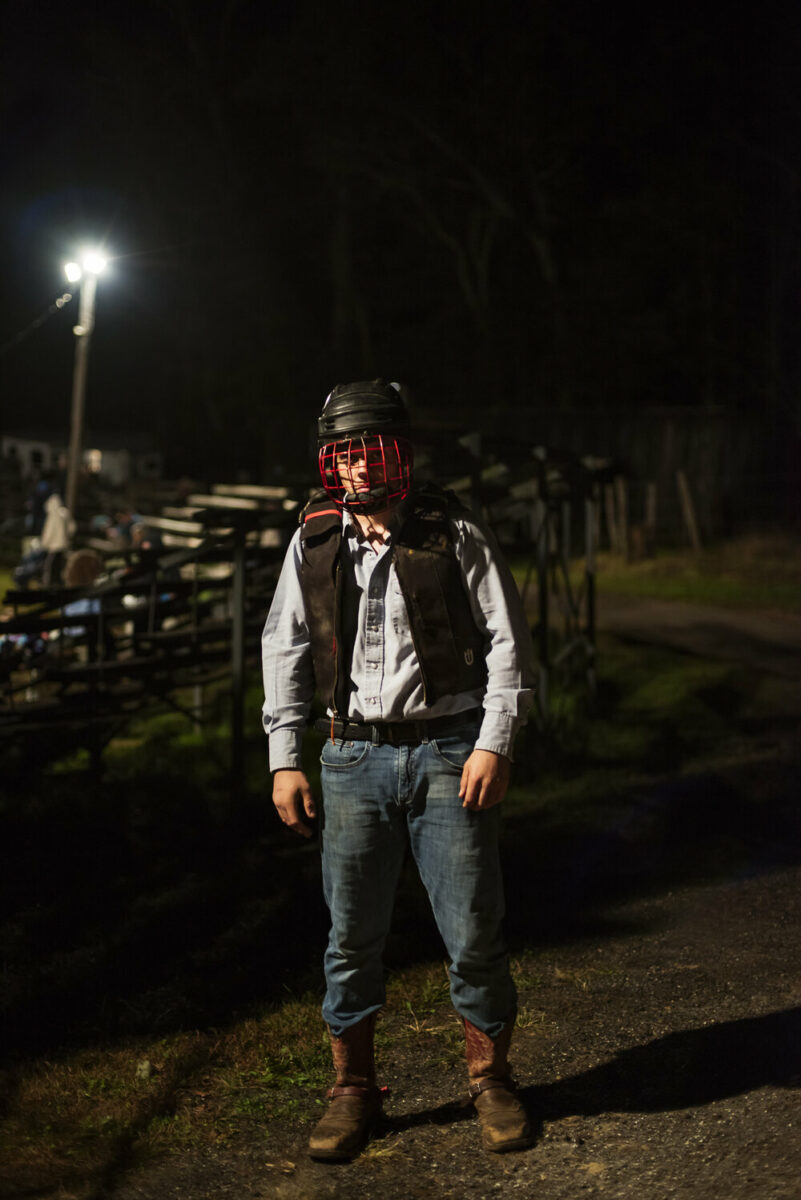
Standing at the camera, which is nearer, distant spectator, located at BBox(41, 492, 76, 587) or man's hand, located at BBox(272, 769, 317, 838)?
man's hand, located at BBox(272, 769, 317, 838)

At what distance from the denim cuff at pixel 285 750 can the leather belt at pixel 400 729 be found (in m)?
0.09

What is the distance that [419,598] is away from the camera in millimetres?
3455

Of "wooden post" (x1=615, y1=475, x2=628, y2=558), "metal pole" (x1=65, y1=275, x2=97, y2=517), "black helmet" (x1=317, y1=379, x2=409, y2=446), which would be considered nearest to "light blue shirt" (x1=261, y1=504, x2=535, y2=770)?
"black helmet" (x1=317, y1=379, x2=409, y2=446)

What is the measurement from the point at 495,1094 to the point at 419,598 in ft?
4.77

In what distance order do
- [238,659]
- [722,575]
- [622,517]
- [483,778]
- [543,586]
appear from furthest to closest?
1. [622,517]
2. [722,575]
3. [543,586]
4. [238,659]
5. [483,778]

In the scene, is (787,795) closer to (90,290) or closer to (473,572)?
(473,572)

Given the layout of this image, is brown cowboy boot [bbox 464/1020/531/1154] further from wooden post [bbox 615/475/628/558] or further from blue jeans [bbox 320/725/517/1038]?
wooden post [bbox 615/475/628/558]

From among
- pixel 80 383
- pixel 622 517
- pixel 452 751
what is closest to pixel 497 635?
pixel 452 751

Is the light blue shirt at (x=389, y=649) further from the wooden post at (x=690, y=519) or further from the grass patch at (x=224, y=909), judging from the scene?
the wooden post at (x=690, y=519)

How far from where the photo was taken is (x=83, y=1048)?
4.42m

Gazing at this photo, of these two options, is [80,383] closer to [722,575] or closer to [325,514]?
[722,575]

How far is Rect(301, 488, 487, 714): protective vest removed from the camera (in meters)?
3.46

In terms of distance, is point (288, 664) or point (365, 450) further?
point (288, 664)

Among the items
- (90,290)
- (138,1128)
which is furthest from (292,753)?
(90,290)
